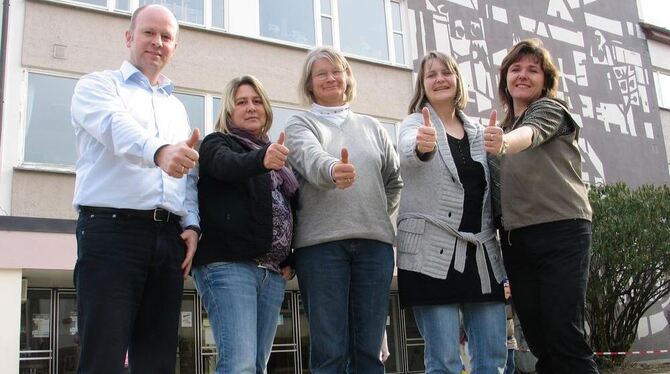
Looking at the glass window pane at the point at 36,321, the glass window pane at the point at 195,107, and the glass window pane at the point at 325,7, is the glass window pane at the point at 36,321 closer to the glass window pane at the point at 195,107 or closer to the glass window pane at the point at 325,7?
the glass window pane at the point at 195,107

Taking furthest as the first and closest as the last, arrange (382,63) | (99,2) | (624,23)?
(624,23) → (382,63) → (99,2)

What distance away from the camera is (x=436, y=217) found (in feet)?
11.5

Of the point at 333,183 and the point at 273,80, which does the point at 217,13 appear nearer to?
the point at 273,80

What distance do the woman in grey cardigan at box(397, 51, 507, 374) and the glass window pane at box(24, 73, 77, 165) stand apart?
9160 millimetres

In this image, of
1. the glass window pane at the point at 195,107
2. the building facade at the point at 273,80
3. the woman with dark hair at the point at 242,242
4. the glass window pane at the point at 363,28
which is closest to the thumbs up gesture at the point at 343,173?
the woman with dark hair at the point at 242,242

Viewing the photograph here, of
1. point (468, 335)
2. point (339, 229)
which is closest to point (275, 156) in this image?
point (339, 229)

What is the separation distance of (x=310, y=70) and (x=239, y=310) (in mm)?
1417

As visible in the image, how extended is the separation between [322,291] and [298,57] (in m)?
11.5

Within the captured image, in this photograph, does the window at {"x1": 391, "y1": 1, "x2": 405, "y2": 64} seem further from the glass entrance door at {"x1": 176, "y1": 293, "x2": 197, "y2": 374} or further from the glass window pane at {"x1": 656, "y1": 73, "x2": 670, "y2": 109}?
the glass window pane at {"x1": 656, "y1": 73, "x2": 670, "y2": 109}

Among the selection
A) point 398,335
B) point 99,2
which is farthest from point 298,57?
point 398,335

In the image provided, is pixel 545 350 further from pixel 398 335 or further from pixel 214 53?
pixel 398 335

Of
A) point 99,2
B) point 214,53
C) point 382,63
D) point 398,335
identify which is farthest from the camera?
point 398,335

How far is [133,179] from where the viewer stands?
2.99 m

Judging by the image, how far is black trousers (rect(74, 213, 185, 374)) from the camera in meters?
2.74
